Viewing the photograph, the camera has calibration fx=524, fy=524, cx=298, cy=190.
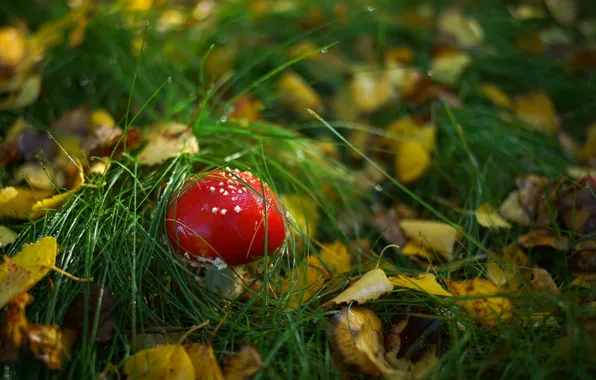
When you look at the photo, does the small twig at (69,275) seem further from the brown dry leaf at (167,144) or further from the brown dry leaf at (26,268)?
the brown dry leaf at (167,144)

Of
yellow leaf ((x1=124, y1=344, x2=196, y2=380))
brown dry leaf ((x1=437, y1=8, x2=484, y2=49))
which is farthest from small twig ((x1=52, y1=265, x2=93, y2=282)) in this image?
brown dry leaf ((x1=437, y1=8, x2=484, y2=49))

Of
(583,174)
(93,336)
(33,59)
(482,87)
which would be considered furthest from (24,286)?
Answer: (482,87)

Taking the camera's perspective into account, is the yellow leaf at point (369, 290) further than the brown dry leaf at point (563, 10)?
No

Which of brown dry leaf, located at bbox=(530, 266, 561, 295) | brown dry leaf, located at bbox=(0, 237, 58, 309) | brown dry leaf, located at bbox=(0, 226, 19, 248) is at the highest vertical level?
brown dry leaf, located at bbox=(0, 237, 58, 309)

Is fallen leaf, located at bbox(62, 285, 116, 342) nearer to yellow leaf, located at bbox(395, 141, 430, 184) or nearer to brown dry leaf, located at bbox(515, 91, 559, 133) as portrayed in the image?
yellow leaf, located at bbox(395, 141, 430, 184)

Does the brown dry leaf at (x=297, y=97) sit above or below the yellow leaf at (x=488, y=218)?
above

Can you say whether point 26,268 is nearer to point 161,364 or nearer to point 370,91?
point 161,364

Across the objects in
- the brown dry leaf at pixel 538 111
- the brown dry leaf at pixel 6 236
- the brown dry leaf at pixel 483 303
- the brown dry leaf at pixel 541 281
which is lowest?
the brown dry leaf at pixel 538 111

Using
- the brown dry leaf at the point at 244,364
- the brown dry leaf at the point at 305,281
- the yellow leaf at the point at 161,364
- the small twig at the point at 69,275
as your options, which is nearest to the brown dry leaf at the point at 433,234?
the brown dry leaf at the point at 305,281
